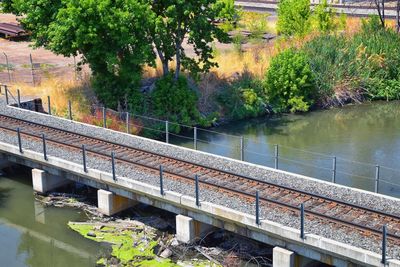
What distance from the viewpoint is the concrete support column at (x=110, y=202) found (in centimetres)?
2506

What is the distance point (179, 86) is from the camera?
37.4 m

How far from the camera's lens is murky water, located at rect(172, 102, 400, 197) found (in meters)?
30.2

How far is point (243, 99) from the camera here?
40250 millimetres

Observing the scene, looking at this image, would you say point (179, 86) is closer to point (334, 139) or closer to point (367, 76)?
point (334, 139)

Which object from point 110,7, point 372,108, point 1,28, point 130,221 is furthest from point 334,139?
point 1,28

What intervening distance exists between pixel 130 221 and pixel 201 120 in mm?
13251

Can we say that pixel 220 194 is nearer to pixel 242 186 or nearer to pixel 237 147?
pixel 242 186

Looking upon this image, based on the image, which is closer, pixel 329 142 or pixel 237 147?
pixel 237 147

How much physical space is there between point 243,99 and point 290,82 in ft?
9.17

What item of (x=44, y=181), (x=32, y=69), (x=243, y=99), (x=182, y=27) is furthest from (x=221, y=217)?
(x=32, y=69)

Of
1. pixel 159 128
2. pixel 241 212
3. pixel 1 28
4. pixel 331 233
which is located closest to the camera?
pixel 331 233

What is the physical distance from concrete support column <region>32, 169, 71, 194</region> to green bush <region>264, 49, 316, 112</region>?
634 inches

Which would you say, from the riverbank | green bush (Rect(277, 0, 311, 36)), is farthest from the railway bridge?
green bush (Rect(277, 0, 311, 36))

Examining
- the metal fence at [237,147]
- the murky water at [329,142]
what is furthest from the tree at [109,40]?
the murky water at [329,142]
